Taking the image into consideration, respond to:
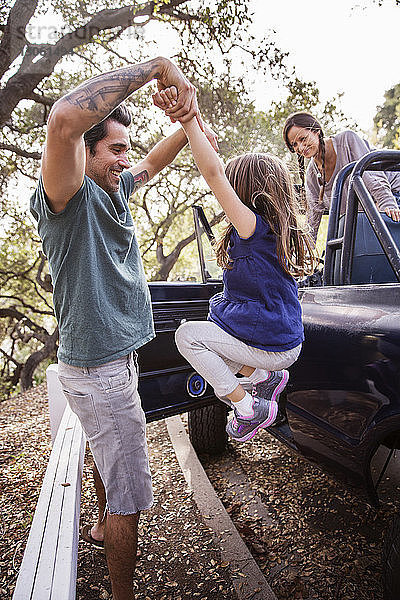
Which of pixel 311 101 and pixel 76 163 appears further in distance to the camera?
pixel 311 101

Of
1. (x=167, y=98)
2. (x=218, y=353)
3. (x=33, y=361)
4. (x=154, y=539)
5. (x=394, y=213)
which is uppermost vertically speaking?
(x=167, y=98)

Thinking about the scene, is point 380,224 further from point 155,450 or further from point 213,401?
point 155,450

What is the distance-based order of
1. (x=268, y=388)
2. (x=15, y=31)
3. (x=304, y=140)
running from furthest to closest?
(x=15, y=31), (x=304, y=140), (x=268, y=388)

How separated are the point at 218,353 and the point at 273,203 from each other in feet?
2.24

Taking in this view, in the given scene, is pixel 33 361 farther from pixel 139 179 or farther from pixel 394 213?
pixel 394 213

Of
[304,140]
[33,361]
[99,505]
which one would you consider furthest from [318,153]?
[33,361]

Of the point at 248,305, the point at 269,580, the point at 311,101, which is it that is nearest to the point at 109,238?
the point at 248,305

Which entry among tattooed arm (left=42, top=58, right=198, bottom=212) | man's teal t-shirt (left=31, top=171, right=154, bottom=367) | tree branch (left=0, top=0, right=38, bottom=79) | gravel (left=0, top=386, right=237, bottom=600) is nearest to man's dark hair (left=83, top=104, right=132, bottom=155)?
man's teal t-shirt (left=31, top=171, right=154, bottom=367)

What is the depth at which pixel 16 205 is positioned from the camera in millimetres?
13172

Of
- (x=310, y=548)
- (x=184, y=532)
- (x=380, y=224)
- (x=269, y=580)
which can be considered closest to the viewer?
(x=380, y=224)

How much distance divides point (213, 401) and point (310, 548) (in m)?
1.08

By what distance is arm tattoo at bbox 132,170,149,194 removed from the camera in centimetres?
246

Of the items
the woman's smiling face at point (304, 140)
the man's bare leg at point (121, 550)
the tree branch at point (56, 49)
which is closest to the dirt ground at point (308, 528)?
the man's bare leg at point (121, 550)

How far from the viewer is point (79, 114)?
5.02 feet
